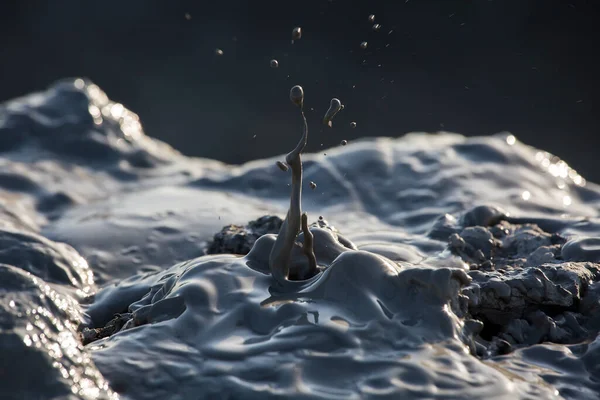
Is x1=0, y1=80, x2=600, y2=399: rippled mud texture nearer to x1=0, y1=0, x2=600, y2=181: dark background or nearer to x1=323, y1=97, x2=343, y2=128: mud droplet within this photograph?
x1=323, y1=97, x2=343, y2=128: mud droplet

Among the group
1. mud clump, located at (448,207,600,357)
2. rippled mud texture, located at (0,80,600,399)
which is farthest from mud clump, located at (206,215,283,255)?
mud clump, located at (448,207,600,357)

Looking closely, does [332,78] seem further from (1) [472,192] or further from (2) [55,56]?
(1) [472,192]

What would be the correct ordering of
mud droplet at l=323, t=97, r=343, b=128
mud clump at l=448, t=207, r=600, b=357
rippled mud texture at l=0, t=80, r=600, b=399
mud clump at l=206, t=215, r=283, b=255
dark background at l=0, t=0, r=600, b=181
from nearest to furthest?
rippled mud texture at l=0, t=80, r=600, b=399 → mud clump at l=448, t=207, r=600, b=357 → mud droplet at l=323, t=97, r=343, b=128 → mud clump at l=206, t=215, r=283, b=255 → dark background at l=0, t=0, r=600, b=181

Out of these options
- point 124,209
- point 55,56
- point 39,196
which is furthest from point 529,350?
point 55,56

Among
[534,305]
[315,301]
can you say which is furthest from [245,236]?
[534,305]

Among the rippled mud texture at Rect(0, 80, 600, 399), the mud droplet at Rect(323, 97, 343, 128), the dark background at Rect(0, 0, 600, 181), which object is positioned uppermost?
the dark background at Rect(0, 0, 600, 181)

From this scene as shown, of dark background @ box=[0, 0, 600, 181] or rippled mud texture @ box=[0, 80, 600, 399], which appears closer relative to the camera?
rippled mud texture @ box=[0, 80, 600, 399]

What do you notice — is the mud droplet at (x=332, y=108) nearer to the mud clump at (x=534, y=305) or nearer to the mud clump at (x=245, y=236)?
the mud clump at (x=534, y=305)

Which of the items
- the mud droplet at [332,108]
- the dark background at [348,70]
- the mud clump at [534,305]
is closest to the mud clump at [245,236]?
the mud droplet at [332,108]
